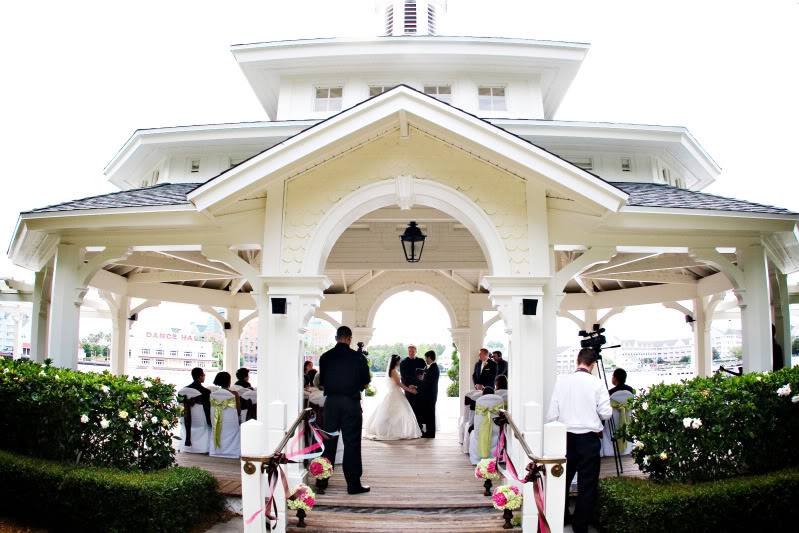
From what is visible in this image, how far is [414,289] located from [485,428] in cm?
769

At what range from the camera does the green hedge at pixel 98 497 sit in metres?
5.88

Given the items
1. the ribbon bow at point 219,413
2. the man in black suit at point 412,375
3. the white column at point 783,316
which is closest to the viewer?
the white column at point 783,316

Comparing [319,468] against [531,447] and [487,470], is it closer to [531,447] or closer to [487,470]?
[487,470]

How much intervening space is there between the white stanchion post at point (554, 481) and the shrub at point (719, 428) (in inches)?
58.2

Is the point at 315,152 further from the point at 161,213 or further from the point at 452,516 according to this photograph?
the point at 452,516

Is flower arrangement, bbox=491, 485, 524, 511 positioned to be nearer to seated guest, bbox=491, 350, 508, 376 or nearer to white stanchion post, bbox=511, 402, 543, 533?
white stanchion post, bbox=511, 402, 543, 533

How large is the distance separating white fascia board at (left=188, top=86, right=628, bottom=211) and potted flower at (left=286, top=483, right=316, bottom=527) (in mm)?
3349

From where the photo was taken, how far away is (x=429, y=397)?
1255 centimetres

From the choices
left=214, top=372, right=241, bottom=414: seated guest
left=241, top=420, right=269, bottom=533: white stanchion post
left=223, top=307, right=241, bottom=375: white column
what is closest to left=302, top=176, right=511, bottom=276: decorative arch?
left=241, top=420, right=269, bottom=533: white stanchion post

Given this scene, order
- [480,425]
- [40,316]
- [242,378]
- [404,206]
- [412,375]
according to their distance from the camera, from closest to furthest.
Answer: [404,206] → [480,425] → [40,316] → [242,378] → [412,375]

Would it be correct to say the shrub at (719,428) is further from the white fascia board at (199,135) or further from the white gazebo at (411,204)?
the white fascia board at (199,135)

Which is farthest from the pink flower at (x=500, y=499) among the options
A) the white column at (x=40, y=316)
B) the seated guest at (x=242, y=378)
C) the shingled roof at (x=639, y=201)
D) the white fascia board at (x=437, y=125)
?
the white column at (x=40, y=316)

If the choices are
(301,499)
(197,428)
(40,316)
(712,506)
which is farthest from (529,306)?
(40,316)

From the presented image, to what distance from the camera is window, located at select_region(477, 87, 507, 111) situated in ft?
38.1
